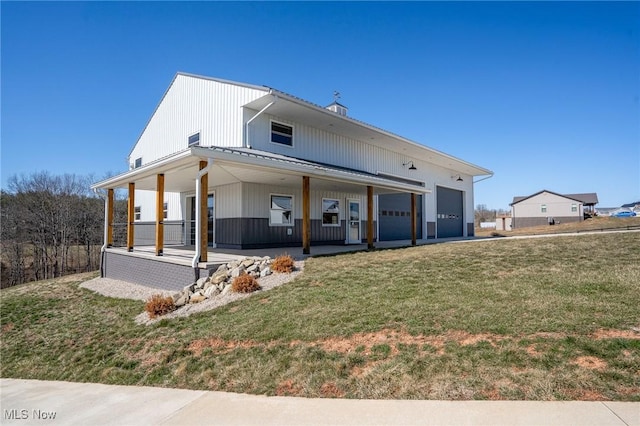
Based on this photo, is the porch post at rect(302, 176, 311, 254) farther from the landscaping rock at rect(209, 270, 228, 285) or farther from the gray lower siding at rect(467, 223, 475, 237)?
the gray lower siding at rect(467, 223, 475, 237)

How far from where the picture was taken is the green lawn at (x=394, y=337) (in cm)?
352

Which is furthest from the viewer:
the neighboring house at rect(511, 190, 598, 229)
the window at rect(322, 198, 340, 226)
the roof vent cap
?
the neighboring house at rect(511, 190, 598, 229)

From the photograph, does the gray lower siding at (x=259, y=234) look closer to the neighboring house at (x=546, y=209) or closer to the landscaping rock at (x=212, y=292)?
the landscaping rock at (x=212, y=292)

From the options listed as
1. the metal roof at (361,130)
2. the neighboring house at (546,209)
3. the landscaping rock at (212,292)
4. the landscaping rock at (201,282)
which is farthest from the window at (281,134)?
the neighboring house at (546,209)

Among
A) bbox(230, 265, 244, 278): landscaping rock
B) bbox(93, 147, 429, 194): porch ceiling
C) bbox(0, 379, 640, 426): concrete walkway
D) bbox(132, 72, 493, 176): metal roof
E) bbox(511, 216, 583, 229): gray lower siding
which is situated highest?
bbox(132, 72, 493, 176): metal roof

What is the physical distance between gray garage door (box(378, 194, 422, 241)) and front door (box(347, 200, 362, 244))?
1848 mm

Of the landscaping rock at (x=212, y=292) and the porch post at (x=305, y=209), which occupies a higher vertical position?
the porch post at (x=305, y=209)

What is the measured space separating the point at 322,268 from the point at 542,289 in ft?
16.3

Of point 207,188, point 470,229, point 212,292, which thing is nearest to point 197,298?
point 212,292

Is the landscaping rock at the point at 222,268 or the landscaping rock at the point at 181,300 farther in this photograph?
the landscaping rock at the point at 222,268

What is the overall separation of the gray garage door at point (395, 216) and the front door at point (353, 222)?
185 cm

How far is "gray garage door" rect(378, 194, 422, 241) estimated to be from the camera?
1873 centimetres

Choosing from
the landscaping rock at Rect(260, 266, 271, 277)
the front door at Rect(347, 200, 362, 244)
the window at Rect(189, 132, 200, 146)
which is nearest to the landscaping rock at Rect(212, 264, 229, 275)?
the landscaping rock at Rect(260, 266, 271, 277)

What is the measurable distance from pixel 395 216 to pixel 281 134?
905cm
